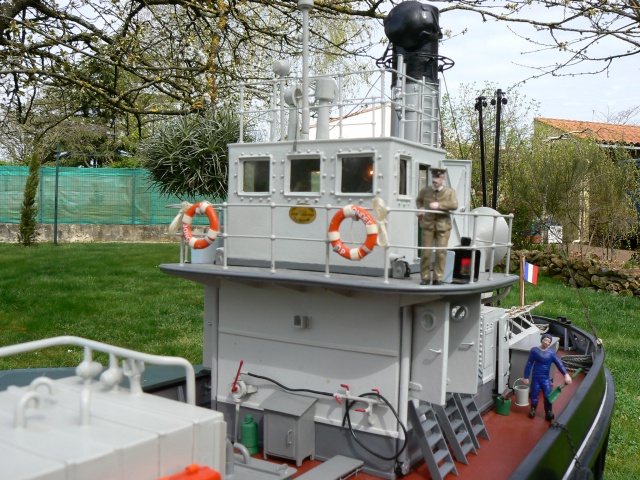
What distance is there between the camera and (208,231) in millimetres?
7504

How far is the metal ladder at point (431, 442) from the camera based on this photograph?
6738 millimetres

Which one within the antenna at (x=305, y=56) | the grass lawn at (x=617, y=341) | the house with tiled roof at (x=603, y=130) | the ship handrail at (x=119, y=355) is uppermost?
the house with tiled roof at (x=603, y=130)

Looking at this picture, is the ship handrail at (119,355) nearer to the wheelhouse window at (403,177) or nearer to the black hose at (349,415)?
the black hose at (349,415)

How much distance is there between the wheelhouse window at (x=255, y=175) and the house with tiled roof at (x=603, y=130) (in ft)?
74.8

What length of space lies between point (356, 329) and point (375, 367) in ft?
1.54

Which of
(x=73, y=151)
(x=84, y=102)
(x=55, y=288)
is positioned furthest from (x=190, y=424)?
(x=73, y=151)

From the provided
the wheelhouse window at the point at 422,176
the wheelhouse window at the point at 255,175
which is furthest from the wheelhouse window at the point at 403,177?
the wheelhouse window at the point at 255,175

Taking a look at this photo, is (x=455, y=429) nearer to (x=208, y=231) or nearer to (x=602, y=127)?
(x=208, y=231)

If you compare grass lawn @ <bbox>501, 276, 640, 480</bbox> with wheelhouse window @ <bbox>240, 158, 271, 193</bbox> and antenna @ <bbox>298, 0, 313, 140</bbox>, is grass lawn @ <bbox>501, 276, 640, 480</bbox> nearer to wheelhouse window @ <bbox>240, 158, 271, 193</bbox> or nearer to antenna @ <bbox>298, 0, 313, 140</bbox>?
wheelhouse window @ <bbox>240, 158, 271, 193</bbox>

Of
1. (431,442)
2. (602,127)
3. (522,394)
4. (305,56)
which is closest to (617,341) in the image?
(522,394)

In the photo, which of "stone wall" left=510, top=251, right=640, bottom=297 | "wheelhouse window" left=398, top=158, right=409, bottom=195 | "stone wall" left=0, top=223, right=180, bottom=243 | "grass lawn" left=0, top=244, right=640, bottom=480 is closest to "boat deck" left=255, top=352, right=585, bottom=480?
"grass lawn" left=0, top=244, right=640, bottom=480

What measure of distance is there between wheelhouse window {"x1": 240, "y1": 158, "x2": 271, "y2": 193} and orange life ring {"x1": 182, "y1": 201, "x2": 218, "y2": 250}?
79cm

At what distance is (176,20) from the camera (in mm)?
13078

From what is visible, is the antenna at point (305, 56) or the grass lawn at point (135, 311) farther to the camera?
the grass lawn at point (135, 311)
